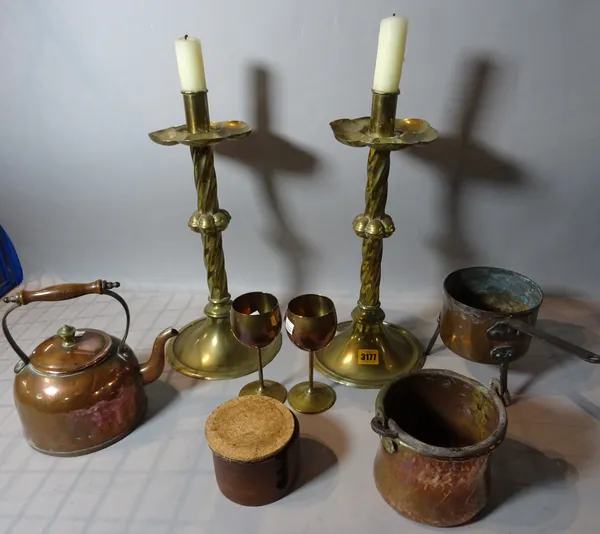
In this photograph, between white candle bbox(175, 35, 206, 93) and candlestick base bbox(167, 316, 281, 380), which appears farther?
candlestick base bbox(167, 316, 281, 380)

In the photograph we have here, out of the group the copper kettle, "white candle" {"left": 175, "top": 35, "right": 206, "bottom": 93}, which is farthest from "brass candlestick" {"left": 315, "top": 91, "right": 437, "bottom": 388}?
the copper kettle

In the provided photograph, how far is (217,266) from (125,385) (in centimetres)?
29

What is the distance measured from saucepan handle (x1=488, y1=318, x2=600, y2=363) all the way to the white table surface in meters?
0.16

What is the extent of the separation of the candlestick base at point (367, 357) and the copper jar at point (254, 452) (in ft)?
0.78

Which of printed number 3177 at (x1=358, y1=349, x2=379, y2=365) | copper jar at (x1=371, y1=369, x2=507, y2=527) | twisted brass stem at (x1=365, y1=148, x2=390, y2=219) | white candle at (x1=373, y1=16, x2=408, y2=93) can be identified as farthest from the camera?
printed number 3177 at (x1=358, y1=349, x2=379, y2=365)

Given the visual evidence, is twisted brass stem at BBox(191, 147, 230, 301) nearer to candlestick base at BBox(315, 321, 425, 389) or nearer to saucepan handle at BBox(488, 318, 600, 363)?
candlestick base at BBox(315, 321, 425, 389)

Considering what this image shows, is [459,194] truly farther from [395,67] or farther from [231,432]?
[231,432]

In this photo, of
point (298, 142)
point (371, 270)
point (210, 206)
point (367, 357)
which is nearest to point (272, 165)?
point (298, 142)

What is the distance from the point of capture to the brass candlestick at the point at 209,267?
89 centimetres

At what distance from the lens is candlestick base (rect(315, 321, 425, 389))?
979 millimetres

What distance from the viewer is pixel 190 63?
852 millimetres

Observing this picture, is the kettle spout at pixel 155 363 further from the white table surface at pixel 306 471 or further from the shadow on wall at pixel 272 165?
the shadow on wall at pixel 272 165

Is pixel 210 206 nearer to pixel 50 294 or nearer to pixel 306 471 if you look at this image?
pixel 50 294

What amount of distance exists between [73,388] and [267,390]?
1.07ft
